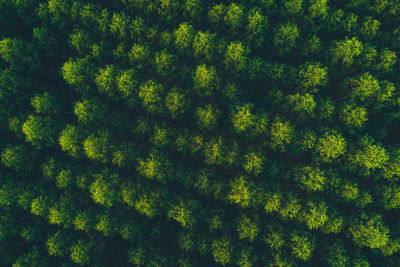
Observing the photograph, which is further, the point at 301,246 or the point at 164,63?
the point at 164,63

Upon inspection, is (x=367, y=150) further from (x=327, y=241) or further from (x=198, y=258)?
(x=198, y=258)

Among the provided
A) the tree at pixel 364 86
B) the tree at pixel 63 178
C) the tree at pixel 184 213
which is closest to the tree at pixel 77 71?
the tree at pixel 63 178

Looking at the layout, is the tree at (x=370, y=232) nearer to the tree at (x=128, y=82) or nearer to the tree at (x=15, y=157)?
the tree at (x=128, y=82)

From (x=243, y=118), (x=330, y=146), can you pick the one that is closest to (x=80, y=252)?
(x=243, y=118)

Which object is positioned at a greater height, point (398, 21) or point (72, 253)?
point (398, 21)

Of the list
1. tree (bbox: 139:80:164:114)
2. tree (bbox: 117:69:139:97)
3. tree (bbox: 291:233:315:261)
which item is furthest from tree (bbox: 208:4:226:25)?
tree (bbox: 291:233:315:261)

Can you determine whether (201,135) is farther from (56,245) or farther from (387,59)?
(387,59)

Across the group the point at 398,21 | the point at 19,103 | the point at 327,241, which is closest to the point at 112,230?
the point at 19,103

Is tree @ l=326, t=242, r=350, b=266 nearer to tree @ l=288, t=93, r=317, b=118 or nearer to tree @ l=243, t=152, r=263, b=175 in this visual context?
tree @ l=243, t=152, r=263, b=175
